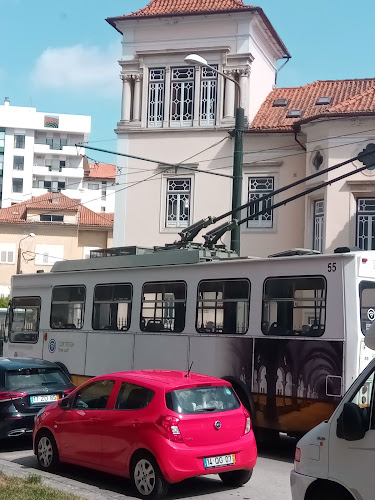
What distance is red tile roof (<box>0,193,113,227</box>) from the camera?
73438 mm

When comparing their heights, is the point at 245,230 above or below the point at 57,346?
above

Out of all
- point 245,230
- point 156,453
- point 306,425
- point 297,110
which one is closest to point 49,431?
point 156,453

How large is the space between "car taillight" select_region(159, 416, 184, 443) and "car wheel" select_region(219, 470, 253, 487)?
45.2 inches

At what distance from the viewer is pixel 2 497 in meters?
8.66

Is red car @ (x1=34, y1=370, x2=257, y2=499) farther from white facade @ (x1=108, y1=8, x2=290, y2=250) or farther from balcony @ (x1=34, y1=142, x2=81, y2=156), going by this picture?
balcony @ (x1=34, y1=142, x2=81, y2=156)

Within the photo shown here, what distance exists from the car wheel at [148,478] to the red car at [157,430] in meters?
0.01

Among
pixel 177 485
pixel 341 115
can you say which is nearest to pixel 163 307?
pixel 177 485

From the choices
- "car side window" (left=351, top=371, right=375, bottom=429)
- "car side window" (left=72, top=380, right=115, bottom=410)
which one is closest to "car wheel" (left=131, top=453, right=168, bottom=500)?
"car side window" (left=72, top=380, right=115, bottom=410)

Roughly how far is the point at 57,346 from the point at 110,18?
19554mm

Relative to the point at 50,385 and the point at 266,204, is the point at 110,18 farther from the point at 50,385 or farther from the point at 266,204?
the point at 50,385

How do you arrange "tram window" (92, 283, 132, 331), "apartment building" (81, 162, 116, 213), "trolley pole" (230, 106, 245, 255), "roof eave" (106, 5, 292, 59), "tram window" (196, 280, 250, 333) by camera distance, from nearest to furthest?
1. "tram window" (196, 280, 250, 333)
2. "tram window" (92, 283, 132, 331)
3. "trolley pole" (230, 106, 245, 255)
4. "roof eave" (106, 5, 292, 59)
5. "apartment building" (81, 162, 116, 213)

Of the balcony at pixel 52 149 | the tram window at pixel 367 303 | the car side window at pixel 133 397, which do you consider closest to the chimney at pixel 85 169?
the balcony at pixel 52 149

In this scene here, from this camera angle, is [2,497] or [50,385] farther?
[50,385]

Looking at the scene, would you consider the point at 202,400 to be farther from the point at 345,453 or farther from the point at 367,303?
the point at 345,453
